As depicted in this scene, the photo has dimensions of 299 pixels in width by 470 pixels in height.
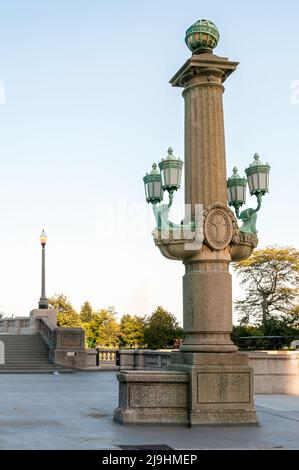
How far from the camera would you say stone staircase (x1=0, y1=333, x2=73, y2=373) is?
30.9 m

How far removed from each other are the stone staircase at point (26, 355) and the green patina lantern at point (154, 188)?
749 inches

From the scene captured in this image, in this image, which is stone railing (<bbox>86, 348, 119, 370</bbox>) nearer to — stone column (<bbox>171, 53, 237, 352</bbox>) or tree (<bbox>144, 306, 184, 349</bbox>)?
stone column (<bbox>171, 53, 237, 352</bbox>)

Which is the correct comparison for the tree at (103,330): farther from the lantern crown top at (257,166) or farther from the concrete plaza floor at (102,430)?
the lantern crown top at (257,166)

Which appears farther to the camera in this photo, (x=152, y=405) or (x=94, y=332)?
(x=94, y=332)

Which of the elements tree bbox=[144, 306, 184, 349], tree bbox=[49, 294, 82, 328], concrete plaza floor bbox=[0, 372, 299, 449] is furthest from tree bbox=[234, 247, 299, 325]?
concrete plaza floor bbox=[0, 372, 299, 449]

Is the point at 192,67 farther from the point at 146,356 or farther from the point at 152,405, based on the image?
the point at 146,356

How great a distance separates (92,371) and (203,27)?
22.3 metres

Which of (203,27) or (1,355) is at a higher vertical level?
(203,27)

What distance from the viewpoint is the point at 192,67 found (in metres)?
12.7

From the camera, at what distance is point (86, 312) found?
119 m

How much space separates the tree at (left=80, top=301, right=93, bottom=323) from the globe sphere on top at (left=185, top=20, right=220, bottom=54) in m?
103

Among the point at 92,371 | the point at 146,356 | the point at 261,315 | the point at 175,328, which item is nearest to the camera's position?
the point at 146,356

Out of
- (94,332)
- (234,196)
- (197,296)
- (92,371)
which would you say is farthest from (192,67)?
(94,332)

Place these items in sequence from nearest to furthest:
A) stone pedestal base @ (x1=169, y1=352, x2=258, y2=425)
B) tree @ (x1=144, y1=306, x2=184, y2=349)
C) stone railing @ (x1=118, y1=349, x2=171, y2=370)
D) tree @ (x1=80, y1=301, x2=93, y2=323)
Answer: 1. stone pedestal base @ (x1=169, y1=352, x2=258, y2=425)
2. stone railing @ (x1=118, y1=349, x2=171, y2=370)
3. tree @ (x1=144, y1=306, x2=184, y2=349)
4. tree @ (x1=80, y1=301, x2=93, y2=323)
